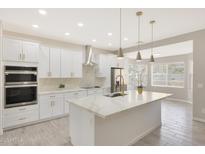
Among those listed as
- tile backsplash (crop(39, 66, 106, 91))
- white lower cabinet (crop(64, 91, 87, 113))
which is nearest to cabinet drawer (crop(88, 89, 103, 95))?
white lower cabinet (crop(64, 91, 87, 113))

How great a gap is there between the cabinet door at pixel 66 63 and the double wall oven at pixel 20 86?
Result: 971 mm

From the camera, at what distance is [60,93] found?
3.95 m

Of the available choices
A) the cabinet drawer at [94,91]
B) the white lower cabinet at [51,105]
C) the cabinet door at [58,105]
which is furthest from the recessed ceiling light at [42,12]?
the cabinet drawer at [94,91]

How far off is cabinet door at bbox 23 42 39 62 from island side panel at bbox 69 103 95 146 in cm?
207

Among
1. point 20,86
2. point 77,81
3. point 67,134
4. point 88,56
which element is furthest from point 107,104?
point 88,56

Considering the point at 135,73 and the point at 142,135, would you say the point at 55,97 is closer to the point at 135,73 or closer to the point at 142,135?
the point at 142,135

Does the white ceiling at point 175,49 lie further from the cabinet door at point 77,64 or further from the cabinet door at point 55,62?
the cabinet door at point 55,62

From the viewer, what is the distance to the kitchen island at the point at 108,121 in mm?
1858

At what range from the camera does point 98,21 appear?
9.62ft

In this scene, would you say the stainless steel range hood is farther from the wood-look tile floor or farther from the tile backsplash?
the wood-look tile floor

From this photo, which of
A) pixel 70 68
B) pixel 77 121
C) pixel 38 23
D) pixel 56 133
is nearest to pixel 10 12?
pixel 38 23

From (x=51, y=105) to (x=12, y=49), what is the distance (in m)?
1.91

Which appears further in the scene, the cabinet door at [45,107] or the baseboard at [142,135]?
the cabinet door at [45,107]

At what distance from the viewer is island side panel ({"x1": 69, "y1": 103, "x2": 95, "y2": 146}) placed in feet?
6.24
